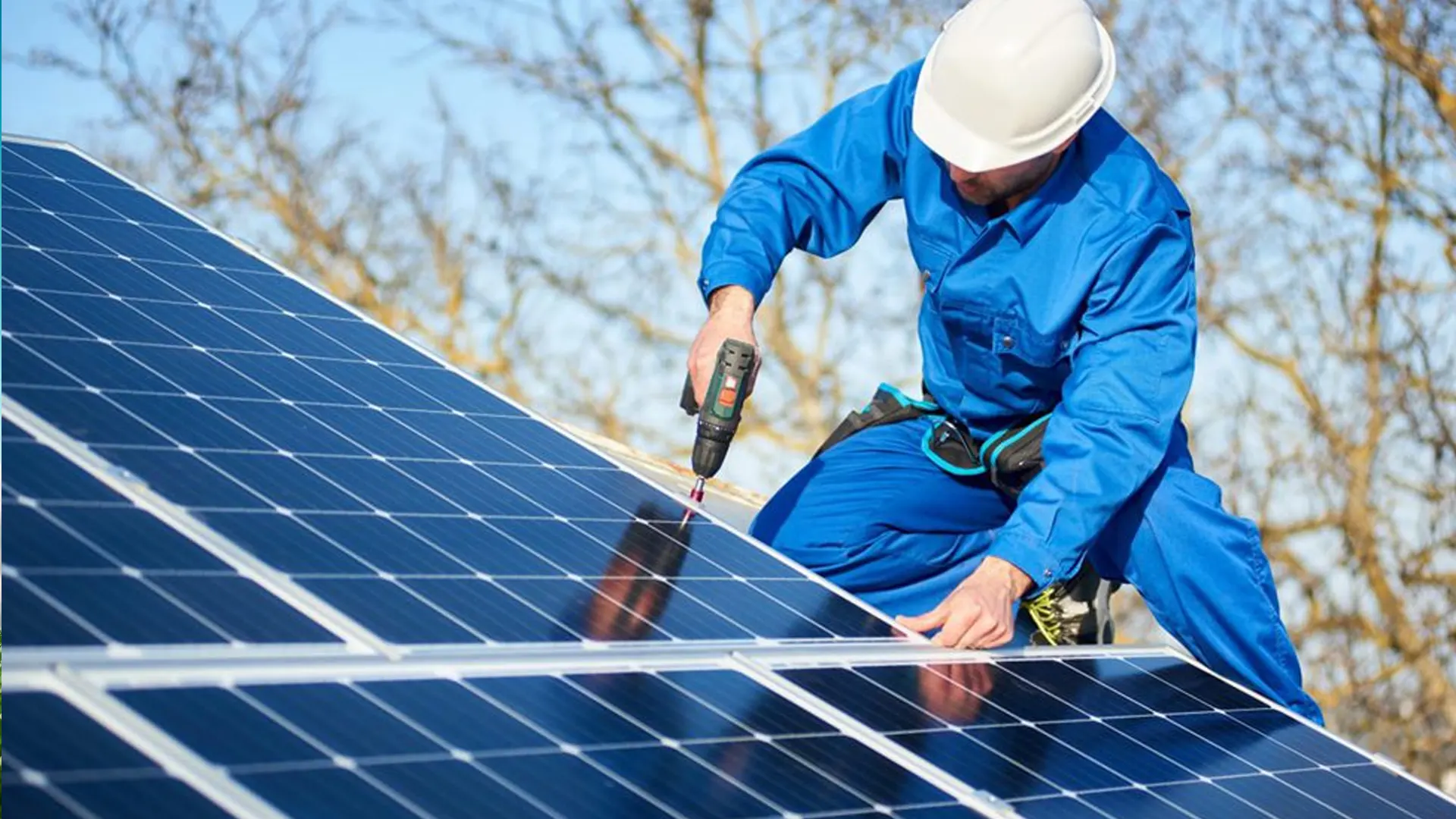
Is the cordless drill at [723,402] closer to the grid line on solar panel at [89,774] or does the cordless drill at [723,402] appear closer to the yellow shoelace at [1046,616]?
the yellow shoelace at [1046,616]

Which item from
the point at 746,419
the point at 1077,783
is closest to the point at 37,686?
the point at 1077,783

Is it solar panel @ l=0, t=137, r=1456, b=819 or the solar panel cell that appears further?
the solar panel cell

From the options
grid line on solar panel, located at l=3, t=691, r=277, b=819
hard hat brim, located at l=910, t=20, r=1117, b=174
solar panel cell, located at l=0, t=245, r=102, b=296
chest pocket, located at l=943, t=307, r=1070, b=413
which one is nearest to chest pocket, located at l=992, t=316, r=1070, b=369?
chest pocket, located at l=943, t=307, r=1070, b=413

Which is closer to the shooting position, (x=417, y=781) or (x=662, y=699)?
(x=417, y=781)

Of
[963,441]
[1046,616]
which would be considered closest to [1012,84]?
[963,441]

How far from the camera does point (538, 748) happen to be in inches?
117

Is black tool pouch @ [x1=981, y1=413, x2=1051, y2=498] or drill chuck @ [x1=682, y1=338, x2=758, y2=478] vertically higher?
black tool pouch @ [x1=981, y1=413, x2=1051, y2=498]

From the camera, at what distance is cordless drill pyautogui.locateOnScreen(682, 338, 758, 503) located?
4945 mm

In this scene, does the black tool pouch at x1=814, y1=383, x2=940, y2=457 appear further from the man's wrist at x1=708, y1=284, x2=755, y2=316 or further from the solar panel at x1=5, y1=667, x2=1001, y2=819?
the solar panel at x1=5, y1=667, x2=1001, y2=819

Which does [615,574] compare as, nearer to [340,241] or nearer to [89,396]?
[89,396]

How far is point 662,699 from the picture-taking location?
3.41 meters

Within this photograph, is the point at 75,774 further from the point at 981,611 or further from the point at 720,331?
the point at 720,331

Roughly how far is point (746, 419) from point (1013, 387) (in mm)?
14453

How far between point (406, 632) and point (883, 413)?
10.2ft
